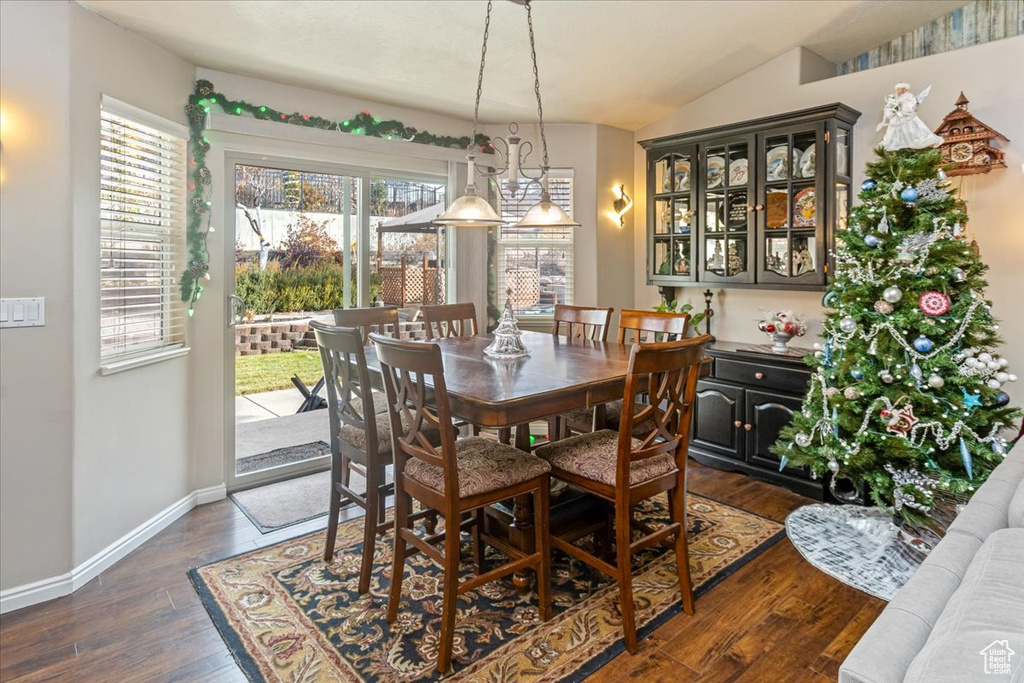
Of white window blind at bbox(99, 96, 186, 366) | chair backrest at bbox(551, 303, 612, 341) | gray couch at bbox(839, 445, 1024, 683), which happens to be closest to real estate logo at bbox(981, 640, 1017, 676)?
gray couch at bbox(839, 445, 1024, 683)

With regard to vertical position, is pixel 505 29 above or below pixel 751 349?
above

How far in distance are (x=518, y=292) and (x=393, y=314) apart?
1493mm

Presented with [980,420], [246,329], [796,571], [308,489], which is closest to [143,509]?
[308,489]

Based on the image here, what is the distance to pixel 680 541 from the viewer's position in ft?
7.60

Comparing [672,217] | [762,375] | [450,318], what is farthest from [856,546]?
[450,318]

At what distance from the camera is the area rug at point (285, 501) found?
3281mm

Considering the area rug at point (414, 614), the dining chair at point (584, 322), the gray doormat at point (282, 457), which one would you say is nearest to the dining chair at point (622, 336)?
the dining chair at point (584, 322)

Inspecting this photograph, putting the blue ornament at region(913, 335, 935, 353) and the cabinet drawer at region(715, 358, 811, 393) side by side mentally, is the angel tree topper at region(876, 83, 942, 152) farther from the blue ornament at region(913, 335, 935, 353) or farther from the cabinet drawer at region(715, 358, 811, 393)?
the cabinet drawer at region(715, 358, 811, 393)

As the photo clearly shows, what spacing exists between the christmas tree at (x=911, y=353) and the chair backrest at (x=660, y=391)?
1134mm

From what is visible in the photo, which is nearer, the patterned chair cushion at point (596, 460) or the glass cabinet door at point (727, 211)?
the patterned chair cushion at point (596, 460)

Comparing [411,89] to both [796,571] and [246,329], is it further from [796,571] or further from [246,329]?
[796,571]

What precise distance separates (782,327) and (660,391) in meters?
2.13

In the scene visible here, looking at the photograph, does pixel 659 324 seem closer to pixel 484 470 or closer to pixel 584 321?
pixel 584 321

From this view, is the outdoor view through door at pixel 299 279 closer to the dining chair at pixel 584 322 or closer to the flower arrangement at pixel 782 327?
the dining chair at pixel 584 322
